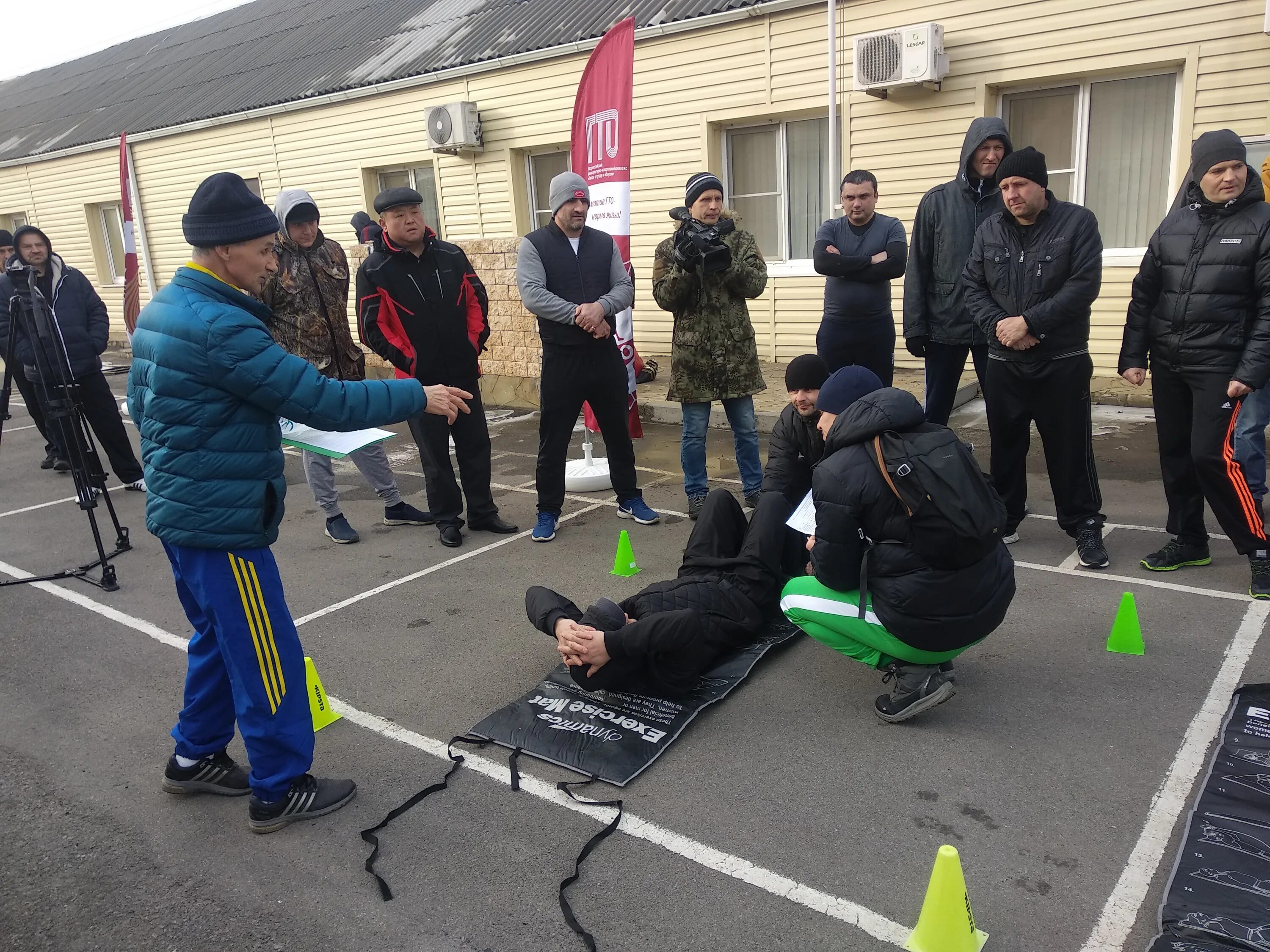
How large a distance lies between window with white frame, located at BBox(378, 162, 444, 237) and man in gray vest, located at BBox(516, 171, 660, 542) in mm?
9152

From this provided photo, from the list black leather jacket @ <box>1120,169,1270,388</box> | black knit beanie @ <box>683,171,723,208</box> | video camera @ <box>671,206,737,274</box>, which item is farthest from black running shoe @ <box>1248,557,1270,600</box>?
black knit beanie @ <box>683,171,723,208</box>

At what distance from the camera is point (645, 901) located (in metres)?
2.76

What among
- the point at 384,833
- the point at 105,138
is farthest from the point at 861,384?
the point at 105,138

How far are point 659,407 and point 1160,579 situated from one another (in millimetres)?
5710

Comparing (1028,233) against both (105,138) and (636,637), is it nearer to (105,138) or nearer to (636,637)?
(636,637)

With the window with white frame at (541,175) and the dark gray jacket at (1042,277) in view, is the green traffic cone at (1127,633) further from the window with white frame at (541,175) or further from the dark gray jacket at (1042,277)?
the window with white frame at (541,175)

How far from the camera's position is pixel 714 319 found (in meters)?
6.09

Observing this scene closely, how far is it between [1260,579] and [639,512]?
363cm

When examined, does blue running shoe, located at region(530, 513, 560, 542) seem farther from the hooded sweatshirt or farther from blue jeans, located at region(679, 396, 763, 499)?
the hooded sweatshirt

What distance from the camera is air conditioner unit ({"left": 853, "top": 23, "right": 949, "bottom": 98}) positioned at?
9.03m

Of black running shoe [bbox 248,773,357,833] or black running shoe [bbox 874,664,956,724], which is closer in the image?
black running shoe [bbox 248,773,357,833]

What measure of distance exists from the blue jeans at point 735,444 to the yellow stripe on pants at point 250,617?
3.58m

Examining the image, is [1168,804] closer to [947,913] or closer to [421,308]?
[947,913]

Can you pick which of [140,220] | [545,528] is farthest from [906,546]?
[140,220]
